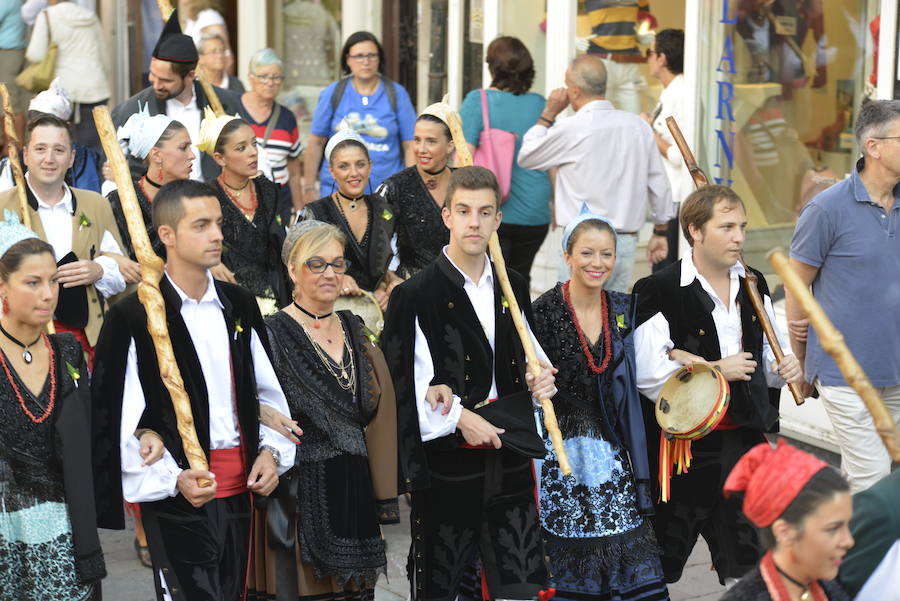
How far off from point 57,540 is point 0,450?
0.33m

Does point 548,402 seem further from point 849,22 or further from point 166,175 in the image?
point 849,22

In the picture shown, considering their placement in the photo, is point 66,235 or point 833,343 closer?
point 833,343

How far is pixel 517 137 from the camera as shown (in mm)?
8656

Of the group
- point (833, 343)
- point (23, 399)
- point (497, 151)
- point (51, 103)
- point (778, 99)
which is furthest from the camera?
point (778, 99)

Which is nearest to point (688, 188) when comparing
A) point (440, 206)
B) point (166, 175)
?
point (440, 206)

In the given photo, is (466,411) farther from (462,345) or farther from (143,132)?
(143,132)

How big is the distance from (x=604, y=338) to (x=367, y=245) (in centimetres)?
191

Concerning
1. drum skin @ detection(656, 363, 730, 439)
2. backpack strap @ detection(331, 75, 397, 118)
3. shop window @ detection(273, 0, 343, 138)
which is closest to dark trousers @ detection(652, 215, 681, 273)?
backpack strap @ detection(331, 75, 397, 118)

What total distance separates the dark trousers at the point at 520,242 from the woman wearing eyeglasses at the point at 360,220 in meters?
1.59

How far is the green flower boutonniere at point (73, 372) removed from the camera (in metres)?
4.59

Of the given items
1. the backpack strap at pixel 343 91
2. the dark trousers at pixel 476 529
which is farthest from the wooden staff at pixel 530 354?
the backpack strap at pixel 343 91

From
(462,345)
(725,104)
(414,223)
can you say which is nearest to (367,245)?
(414,223)

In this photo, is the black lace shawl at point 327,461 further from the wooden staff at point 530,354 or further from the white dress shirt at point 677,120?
the white dress shirt at point 677,120

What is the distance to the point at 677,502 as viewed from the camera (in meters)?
5.55
